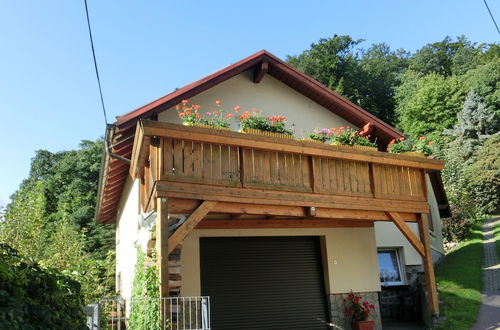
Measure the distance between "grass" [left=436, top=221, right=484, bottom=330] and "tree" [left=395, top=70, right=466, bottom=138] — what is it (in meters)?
20.9

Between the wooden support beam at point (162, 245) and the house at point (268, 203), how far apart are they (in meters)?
0.02

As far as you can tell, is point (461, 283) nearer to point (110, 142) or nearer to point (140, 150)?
point (140, 150)

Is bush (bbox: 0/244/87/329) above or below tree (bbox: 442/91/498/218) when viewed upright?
below

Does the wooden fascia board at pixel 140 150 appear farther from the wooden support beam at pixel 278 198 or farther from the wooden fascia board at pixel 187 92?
the wooden fascia board at pixel 187 92

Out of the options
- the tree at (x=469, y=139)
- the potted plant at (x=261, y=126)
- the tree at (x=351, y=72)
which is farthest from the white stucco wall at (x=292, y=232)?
the tree at (x=351, y=72)

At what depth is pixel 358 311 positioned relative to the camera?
35.7 ft

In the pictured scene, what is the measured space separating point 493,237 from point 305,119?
12604mm

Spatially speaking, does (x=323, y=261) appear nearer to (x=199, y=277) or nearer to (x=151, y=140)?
(x=199, y=277)

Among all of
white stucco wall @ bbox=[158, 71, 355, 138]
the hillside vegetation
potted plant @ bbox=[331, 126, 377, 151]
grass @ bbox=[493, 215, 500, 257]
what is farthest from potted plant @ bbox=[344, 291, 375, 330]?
the hillside vegetation

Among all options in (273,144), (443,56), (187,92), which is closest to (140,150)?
(273,144)

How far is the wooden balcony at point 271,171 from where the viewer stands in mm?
7676

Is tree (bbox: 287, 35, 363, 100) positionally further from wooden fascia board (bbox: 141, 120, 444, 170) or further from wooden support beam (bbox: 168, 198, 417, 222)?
wooden support beam (bbox: 168, 198, 417, 222)

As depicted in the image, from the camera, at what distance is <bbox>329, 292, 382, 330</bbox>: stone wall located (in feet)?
35.9

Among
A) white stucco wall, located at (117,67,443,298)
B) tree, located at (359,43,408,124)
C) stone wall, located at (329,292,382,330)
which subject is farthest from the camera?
tree, located at (359,43,408,124)
